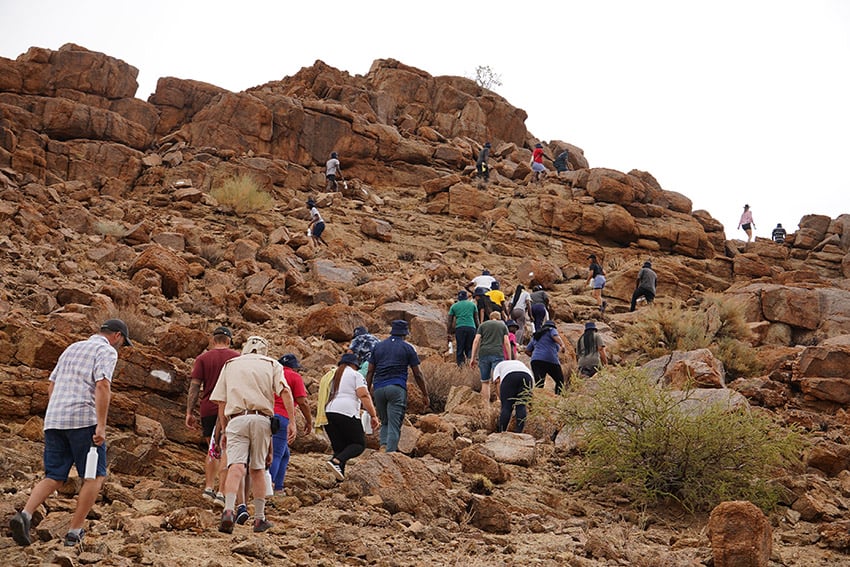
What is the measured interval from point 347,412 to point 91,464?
3.08 m

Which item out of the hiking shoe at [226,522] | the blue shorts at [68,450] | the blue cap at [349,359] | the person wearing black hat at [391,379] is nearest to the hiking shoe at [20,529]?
the blue shorts at [68,450]

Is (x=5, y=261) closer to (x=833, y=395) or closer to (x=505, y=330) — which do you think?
(x=505, y=330)

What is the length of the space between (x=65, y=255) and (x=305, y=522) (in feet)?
43.7

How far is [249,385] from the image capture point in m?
6.68

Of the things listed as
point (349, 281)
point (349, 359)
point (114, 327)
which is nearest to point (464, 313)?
point (349, 359)

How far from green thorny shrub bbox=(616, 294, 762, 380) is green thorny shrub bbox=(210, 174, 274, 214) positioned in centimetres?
1358

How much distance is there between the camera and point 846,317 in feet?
63.8

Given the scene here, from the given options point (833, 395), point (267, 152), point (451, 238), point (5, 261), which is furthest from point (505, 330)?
point (267, 152)

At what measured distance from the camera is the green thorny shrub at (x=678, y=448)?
27.1ft

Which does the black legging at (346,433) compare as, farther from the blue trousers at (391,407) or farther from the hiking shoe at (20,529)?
the hiking shoe at (20,529)

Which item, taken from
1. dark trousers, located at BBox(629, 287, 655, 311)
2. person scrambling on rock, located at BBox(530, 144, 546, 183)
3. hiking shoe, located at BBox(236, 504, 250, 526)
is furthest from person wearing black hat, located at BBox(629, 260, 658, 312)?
hiking shoe, located at BBox(236, 504, 250, 526)

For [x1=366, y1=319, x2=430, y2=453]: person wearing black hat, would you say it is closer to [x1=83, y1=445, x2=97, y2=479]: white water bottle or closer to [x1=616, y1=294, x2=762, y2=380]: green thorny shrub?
[x1=83, y1=445, x2=97, y2=479]: white water bottle

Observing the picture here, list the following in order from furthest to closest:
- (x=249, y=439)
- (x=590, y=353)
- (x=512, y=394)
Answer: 1. (x=590, y=353)
2. (x=512, y=394)
3. (x=249, y=439)

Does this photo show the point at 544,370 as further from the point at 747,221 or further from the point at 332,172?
the point at 747,221
